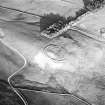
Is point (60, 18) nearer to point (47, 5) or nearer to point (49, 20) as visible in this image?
point (49, 20)

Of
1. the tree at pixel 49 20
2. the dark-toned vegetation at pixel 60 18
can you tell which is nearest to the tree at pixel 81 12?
the dark-toned vegetation at pixel 60 18

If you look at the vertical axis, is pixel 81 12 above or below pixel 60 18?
above

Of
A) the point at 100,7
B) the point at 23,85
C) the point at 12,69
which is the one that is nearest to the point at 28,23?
the point at 12,69

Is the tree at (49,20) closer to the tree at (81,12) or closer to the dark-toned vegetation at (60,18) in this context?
the dark-toned vegetation at (60,18)

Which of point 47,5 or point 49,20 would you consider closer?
point 49,20

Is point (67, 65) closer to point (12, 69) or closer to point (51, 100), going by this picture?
point (51, 100)

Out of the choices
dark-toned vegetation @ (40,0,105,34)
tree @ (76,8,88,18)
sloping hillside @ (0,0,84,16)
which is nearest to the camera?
dark-toned vegetation @ (40,0,105,34)

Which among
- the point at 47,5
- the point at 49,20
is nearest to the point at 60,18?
the point at 49,20

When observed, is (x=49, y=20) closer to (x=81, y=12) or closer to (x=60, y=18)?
(x=60, y=18)

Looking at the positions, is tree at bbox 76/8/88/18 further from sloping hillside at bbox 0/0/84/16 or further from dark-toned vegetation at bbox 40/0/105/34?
sloping hillside at bbox 0/0/84/16

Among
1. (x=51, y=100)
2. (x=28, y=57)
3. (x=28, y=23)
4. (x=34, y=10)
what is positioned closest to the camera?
(x=51, y=100)

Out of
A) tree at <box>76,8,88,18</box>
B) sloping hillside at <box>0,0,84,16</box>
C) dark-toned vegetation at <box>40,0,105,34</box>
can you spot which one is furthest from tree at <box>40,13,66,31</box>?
tree at <box>76,8,88,18</box>
